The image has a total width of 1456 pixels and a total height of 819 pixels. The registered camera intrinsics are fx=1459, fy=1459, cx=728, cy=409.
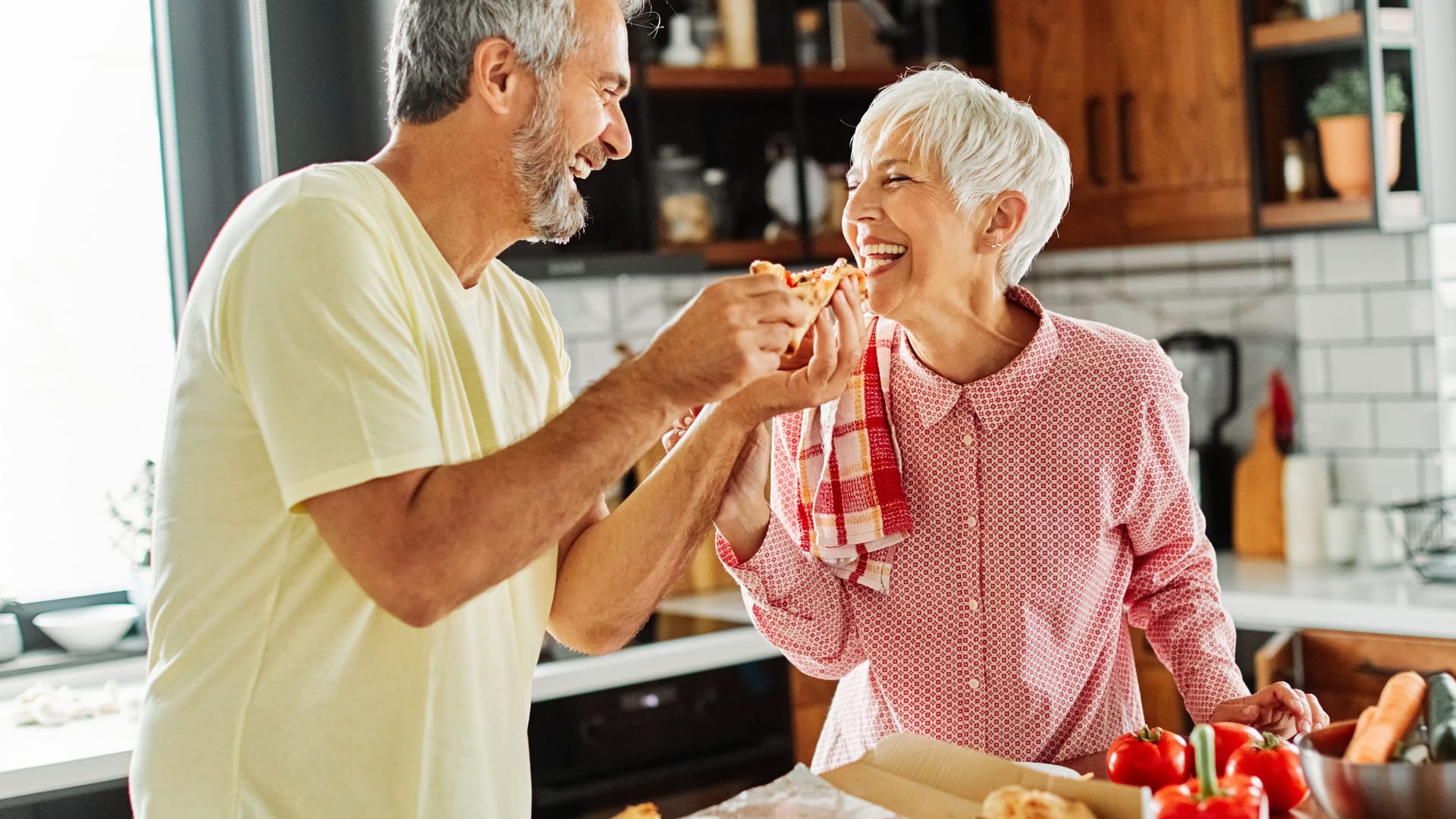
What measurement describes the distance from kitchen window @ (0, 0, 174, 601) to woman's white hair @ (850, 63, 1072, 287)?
187cm

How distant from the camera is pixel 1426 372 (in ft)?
10.7

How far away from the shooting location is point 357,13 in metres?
A: 2.84

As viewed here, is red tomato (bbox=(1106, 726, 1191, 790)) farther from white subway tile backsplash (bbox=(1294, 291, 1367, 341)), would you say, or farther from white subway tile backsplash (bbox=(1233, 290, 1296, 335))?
white subway tile backsplash (bbox=(1233, 290, 1296, 335))

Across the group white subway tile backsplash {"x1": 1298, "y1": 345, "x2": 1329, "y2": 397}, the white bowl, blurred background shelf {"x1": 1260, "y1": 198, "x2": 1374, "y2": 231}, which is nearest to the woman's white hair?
blurred background shelf {"x1": 1260, "y1": 198, "x2": 1374, "y2": 231}

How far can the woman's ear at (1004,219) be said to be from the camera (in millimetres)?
1929

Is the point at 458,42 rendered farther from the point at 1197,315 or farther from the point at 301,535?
the point at 1197,315

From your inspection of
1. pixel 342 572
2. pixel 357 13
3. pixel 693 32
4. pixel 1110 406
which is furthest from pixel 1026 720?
pixel 693 32

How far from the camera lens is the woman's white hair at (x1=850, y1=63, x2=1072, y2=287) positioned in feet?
6.16

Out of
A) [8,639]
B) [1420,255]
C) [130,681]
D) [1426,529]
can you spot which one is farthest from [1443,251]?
[8,639]

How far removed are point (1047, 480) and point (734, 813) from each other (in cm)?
73

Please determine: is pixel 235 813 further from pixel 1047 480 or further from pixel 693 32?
pixel 693 32

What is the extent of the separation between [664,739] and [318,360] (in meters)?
1.94

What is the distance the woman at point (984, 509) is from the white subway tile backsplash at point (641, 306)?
1.79 metres

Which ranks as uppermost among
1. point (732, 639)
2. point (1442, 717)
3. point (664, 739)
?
point (1442, 717)
